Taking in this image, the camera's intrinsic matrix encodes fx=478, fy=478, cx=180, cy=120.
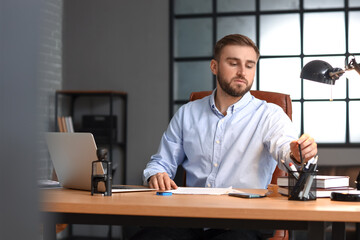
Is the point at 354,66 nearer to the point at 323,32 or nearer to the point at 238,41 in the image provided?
Result: the point at 238,41

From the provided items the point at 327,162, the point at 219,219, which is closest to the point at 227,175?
the point at 219,219

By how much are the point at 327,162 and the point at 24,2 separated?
4.81 meters

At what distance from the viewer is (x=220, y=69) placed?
222 cm

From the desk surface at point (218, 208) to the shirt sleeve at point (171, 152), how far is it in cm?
73

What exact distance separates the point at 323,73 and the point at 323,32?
3377mm

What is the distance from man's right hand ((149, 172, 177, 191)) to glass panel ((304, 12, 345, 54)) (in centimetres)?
351

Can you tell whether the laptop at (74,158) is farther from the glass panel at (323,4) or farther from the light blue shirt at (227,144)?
the glass panel at (323,4)

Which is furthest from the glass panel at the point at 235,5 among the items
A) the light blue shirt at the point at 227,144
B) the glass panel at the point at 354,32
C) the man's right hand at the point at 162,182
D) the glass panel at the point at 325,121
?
the man's right hand at the point at 162,182

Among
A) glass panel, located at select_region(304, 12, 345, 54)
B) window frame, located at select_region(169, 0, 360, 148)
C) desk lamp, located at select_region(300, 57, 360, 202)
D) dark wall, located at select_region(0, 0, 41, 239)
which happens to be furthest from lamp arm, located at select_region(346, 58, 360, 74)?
glass panel, located at select_region(304, 12, 345, 54)

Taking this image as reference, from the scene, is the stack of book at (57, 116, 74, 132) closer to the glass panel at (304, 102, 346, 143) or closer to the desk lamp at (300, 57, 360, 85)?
the glass panel at (304, 102, 346, 143)

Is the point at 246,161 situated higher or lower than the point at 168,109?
lower

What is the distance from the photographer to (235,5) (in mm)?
4992

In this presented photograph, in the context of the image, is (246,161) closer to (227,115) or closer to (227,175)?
(227,175)

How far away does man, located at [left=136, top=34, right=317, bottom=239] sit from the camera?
6.68 ft
